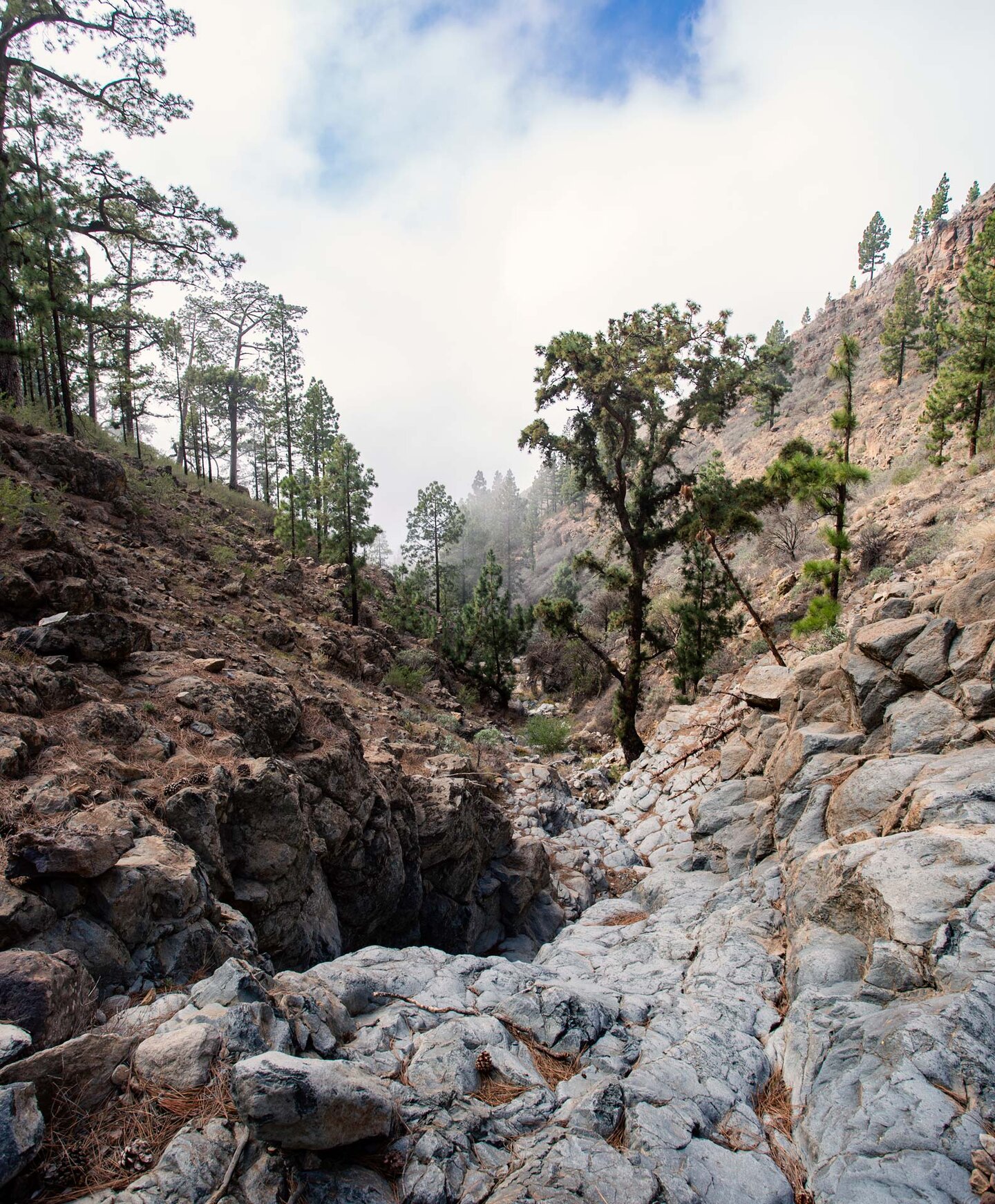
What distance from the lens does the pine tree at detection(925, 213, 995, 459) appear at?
26.0 m

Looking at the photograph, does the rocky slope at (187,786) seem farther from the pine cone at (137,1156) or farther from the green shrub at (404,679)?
the green shrub at (404,679)

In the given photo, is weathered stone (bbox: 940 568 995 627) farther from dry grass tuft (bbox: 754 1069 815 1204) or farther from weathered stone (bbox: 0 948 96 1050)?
weathered stone (bbox: 0 948 96 1050)

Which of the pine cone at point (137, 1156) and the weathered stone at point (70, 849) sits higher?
the weathered stone at point (70, 849)

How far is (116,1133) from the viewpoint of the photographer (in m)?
2.91

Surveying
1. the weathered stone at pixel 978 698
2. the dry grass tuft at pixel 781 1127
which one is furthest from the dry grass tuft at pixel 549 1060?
the weathered stone at pixel 978 698

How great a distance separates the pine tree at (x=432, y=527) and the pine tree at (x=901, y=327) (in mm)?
46081

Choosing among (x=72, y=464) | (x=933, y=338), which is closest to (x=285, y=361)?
(x=72, y=464)

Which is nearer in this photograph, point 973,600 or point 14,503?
point 973,600

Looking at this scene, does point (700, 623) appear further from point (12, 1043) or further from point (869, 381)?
point (869, 381)

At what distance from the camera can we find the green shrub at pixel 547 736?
22.5 m

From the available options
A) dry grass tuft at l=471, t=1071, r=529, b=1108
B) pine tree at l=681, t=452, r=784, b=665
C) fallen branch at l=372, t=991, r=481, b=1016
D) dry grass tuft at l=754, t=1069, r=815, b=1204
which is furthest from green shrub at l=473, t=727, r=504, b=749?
dry grass tuft at l=754, t=1069, r=815, b=1204

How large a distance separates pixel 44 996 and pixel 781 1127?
4.79 metres

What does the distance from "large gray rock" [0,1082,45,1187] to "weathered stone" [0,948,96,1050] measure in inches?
21.3

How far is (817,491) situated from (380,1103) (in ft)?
60.5
